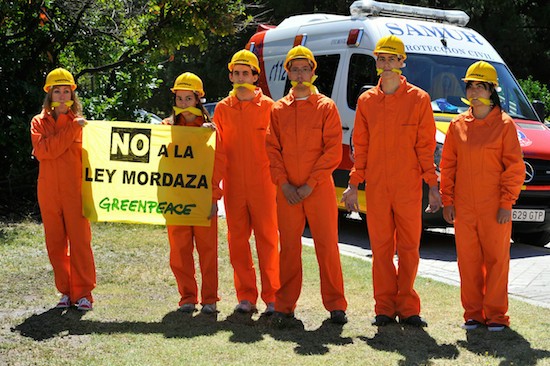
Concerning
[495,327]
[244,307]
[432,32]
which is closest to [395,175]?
[495,327]

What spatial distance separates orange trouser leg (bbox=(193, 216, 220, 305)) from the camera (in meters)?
7.27

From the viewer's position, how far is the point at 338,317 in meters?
6.93

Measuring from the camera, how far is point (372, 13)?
11.7 m

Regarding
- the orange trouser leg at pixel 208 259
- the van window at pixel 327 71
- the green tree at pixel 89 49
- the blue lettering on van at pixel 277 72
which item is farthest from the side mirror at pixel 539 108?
the orange trouser leg at pixel 208 259

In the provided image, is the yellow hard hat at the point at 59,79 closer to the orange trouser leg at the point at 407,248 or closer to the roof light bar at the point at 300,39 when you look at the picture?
the orange trouser leg at the point at 407,248

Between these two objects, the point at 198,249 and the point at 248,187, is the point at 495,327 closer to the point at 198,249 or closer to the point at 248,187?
the point at 248,187

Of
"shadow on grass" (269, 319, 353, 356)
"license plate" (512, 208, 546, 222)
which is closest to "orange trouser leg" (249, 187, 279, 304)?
"shadow on grass" (269, 319, 353, 356)

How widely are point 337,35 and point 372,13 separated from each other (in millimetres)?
580

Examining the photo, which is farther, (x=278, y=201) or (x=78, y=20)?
(x=78, y=20)

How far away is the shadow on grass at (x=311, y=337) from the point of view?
20.4ft

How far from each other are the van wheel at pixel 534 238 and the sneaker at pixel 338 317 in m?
5.02

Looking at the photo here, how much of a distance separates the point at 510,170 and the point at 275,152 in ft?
5.84

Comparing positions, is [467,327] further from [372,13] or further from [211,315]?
[372,13]

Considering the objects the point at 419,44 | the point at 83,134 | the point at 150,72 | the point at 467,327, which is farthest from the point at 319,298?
the point at 150,72
